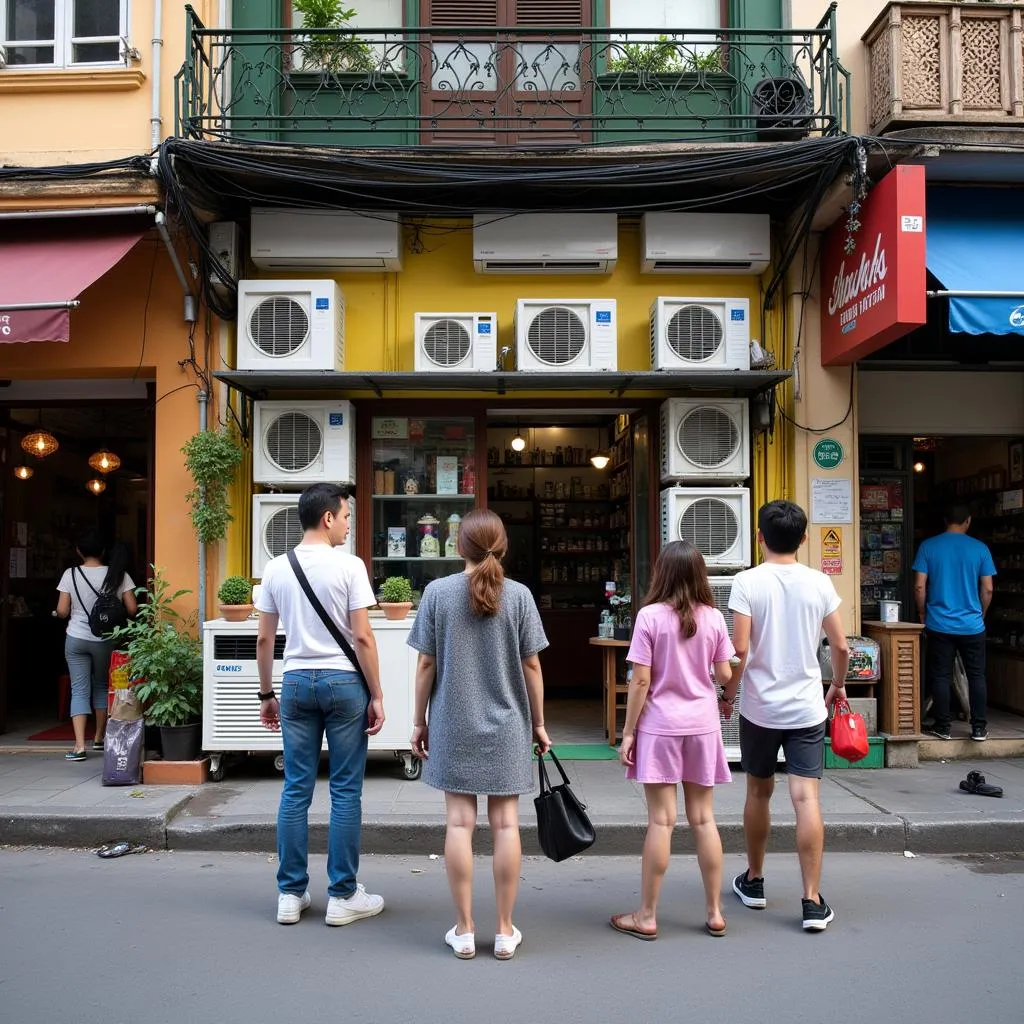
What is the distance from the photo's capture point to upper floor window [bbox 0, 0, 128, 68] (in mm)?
7781

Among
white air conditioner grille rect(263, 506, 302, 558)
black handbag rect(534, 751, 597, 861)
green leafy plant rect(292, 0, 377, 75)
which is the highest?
green leafy plant rect(292, 0, 377, 75)

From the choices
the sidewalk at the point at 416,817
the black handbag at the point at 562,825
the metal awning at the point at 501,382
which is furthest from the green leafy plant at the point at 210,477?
the black handbag at the point at 562,825

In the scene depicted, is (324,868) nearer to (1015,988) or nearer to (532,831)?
(532,831)

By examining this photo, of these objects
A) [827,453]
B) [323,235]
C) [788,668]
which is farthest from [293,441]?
[788,668]

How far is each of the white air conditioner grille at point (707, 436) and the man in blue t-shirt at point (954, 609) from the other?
7.13 feet

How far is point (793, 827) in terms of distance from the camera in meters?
5.80

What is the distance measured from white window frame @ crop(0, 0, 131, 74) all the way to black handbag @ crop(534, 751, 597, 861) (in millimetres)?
7128

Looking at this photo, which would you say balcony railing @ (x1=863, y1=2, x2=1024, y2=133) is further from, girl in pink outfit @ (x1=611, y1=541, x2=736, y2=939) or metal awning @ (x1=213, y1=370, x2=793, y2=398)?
girl in pink outfit @ (x1=611, y1=541, x2=736, y2=939)

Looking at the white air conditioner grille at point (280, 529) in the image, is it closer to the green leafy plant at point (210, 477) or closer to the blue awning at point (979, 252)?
the green leafy plant at point (210, 477)

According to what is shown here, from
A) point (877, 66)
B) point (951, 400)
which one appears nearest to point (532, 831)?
point (951, 400)

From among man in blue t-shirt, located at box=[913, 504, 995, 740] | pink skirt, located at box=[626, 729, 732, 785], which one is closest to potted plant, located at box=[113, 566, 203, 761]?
pink skirt, located at box=[626, 729, 732, 785]

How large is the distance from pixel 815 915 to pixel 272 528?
16.2ft

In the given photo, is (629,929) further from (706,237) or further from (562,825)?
(706,237)

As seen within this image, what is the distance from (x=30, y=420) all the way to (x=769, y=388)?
7.50 m
